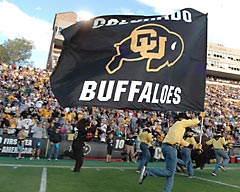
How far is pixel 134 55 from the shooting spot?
7816 mm

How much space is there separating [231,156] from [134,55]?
579 inches

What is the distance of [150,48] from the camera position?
25.7 ft

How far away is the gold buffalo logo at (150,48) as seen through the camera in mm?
7770

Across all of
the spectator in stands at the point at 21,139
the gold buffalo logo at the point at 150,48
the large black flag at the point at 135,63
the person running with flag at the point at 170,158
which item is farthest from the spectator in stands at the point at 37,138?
the person running with flag at the point at 170,158

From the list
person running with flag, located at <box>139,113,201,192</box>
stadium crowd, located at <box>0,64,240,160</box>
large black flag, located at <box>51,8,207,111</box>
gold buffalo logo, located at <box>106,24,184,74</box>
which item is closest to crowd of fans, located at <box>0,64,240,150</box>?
stadium crowd, located at <box>0,64,240,160</box>

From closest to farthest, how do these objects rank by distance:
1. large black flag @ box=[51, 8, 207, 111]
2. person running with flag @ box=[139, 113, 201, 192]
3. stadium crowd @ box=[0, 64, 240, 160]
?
person running with flag @ box=[139, 113, 201, 192] → large black flag @ box=[51, 8, 207, 111] → stadium crowd @ box=[0, 64, 240, 160]

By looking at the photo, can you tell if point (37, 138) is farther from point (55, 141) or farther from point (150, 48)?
point (150, 48)

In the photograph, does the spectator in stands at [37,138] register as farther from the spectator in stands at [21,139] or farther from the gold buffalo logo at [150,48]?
the gold buffalo logo at [150,48]

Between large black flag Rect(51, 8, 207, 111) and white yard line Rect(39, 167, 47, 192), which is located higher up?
large black flag Rect(51, 8, 207, 111)

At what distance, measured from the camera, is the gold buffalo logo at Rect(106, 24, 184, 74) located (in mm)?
7770

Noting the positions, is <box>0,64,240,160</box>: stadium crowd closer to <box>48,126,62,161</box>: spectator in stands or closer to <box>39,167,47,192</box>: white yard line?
<box>48,126,62,161</box>: spectator in stands

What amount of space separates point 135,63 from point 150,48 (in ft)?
1.92

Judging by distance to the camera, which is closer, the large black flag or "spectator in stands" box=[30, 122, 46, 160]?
the large black flag

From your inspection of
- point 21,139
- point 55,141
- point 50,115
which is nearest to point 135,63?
point 55,141
